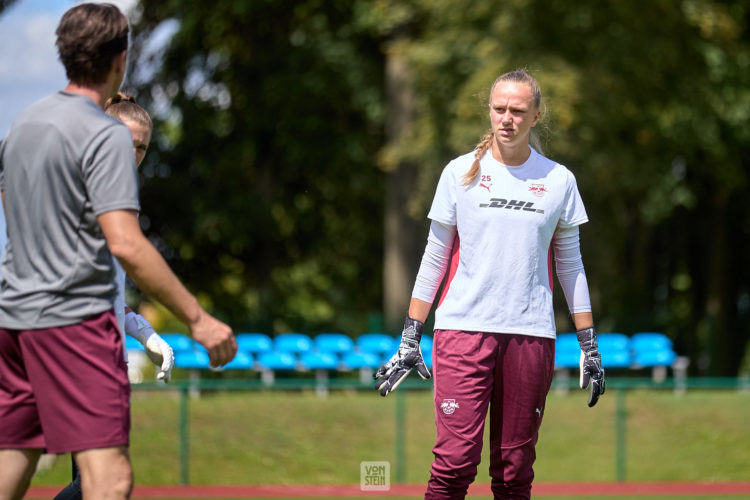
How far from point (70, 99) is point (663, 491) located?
10632mm

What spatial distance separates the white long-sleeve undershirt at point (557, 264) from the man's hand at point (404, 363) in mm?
154

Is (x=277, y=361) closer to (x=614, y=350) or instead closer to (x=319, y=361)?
(x=319, y=361)

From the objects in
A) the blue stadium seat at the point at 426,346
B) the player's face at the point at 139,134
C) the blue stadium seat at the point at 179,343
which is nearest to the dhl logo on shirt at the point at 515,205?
the player's face at the point at 139,134

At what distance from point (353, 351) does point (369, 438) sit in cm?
538

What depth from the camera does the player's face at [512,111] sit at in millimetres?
4977

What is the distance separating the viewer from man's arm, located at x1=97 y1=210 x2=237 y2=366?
356 cm

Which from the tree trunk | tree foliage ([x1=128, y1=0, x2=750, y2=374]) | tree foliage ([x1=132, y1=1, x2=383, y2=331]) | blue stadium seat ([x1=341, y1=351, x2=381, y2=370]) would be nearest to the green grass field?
blue stadium seat ([x1=341, y1=351, x2=381, y2=370])

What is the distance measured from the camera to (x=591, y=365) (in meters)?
5.24

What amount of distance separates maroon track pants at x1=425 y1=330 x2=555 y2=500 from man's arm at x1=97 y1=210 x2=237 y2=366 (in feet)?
5.09

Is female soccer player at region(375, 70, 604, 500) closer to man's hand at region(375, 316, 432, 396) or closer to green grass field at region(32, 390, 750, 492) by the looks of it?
man's hand at region(375, 316, 432, 396)

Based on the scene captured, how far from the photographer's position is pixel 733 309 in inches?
1163
